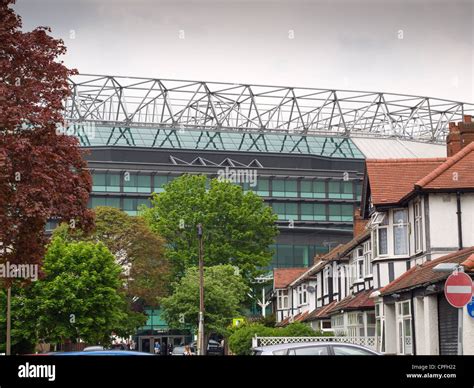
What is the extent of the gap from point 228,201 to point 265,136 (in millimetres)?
52471

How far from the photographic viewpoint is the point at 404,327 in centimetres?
3938

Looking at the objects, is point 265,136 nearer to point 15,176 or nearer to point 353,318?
point 353,318

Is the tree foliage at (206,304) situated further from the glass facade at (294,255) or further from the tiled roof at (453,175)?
the glass facade at (294,255)

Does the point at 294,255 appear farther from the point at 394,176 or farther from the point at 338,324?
the point at 394,176

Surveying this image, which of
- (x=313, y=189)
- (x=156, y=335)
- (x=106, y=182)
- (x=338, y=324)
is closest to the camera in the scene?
(x=338, y=324)

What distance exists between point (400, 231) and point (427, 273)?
10.2 meters

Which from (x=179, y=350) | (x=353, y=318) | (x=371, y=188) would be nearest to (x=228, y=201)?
(x=179, y=350)

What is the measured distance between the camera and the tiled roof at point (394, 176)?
44.5m

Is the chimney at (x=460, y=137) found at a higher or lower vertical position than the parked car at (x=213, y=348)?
higher

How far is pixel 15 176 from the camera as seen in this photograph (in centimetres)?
1997

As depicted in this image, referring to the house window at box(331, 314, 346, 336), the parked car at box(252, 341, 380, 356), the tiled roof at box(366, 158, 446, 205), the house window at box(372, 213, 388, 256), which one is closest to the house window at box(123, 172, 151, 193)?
the house window at box(331, 314, 346, 336)

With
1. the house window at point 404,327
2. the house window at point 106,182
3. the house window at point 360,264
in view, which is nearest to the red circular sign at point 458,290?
the house window at point 404,327

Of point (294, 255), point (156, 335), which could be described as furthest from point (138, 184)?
point (156, 335)

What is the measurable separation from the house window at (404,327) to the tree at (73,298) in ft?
64.9
